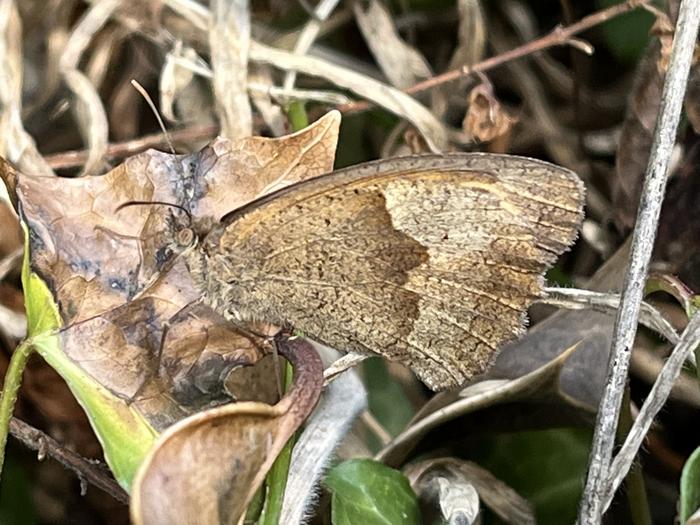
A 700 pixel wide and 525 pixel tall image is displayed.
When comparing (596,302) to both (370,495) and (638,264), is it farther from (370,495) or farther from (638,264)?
(370,495)

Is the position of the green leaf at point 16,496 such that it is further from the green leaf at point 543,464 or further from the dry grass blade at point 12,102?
the green leaf at point 543,464

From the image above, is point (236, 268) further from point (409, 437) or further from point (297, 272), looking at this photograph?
point (409, 437)

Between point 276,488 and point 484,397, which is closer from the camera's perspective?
point 276,488

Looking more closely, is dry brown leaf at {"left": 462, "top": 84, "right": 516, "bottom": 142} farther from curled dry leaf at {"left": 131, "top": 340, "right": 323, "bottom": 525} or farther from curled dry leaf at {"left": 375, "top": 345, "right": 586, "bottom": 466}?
curled dry leaf at {"left": 131, "top": 340, "right": 323, "bottom": 525}

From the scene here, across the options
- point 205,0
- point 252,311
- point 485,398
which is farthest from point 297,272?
point 205,0

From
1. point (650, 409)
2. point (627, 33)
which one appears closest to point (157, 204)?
point (650, 409)

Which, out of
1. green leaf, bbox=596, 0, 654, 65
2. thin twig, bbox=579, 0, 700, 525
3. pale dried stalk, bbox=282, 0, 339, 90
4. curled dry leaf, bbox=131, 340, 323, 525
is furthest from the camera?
green leaf, bbox=596, 0, 654, 65

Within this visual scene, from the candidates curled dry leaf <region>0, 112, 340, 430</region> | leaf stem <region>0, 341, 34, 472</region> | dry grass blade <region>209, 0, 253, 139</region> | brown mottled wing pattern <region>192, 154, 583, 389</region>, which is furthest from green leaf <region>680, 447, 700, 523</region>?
dry grass blade <region>209, 0, 253, 139</region>
